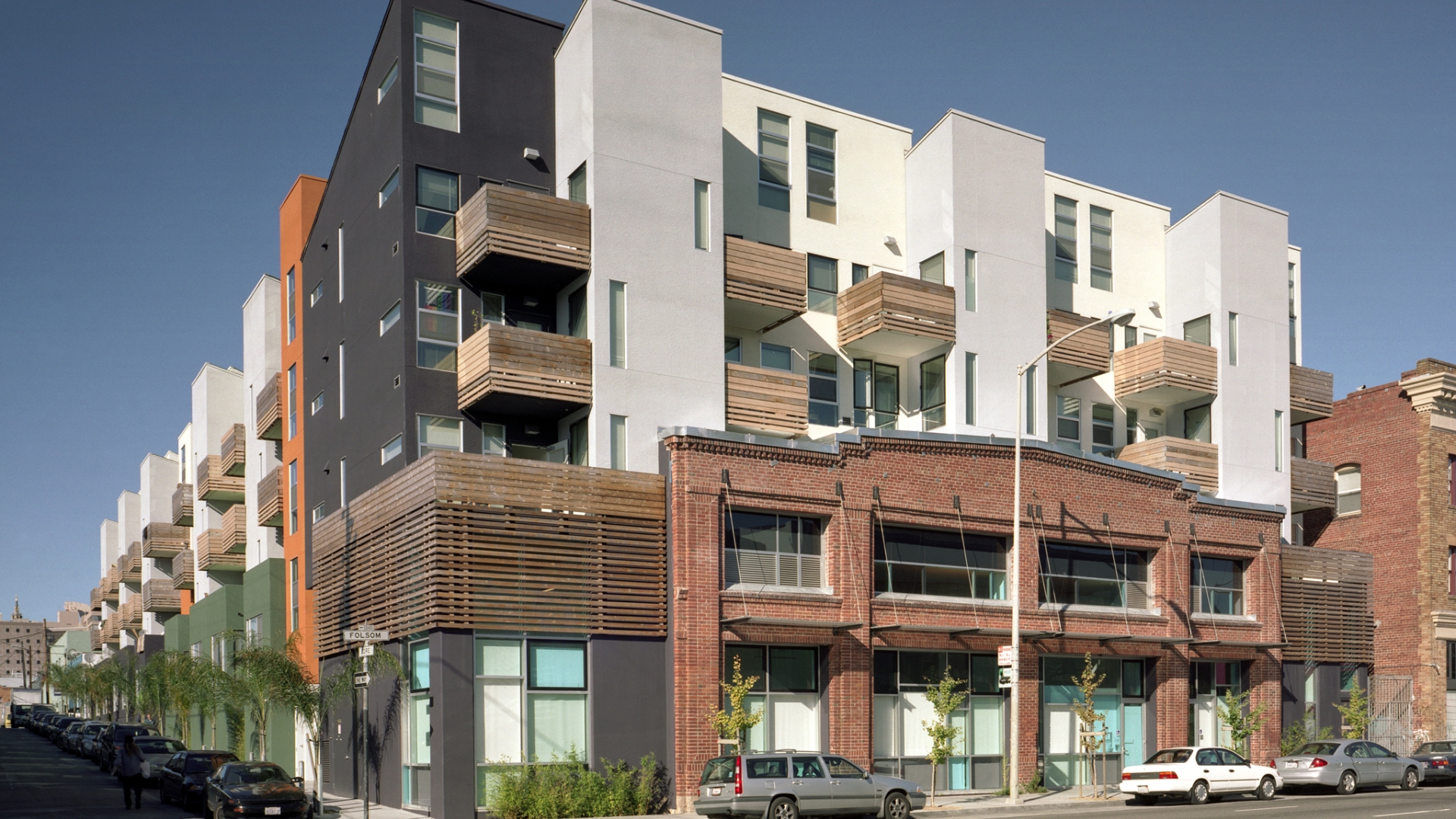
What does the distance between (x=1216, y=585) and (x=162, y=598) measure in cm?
5065

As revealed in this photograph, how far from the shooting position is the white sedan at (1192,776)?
30.0m

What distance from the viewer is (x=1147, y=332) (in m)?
43.3

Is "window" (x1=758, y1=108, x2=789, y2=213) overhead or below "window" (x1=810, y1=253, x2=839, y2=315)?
overhead

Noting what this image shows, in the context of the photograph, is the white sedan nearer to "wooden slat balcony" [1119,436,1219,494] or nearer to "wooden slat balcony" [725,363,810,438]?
"wooden slat balcony" [1119,436,1219,494]

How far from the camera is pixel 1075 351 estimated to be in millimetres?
38719

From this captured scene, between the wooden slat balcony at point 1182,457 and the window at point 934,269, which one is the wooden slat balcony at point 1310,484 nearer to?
the wooden slat balcony at point 1182,457

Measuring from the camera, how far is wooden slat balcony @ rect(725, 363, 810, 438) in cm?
3266

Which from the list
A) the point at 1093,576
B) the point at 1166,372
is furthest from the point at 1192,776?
the point at 1166,372

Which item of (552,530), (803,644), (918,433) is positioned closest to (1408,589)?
(918,433)

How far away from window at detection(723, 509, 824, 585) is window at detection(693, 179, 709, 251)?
6971 millimetres

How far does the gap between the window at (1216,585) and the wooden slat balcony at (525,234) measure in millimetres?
20446

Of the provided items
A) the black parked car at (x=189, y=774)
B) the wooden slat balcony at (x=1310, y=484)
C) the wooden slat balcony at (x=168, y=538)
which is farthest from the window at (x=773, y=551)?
the wooden slat balcony at (x=168, y=538)

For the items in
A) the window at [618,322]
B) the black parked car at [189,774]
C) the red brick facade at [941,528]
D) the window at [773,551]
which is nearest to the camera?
the red brick facade at [941,528]

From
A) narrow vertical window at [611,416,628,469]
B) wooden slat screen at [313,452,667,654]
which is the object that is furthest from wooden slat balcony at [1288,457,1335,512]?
wooden slat screen at [313,452,667,654]
